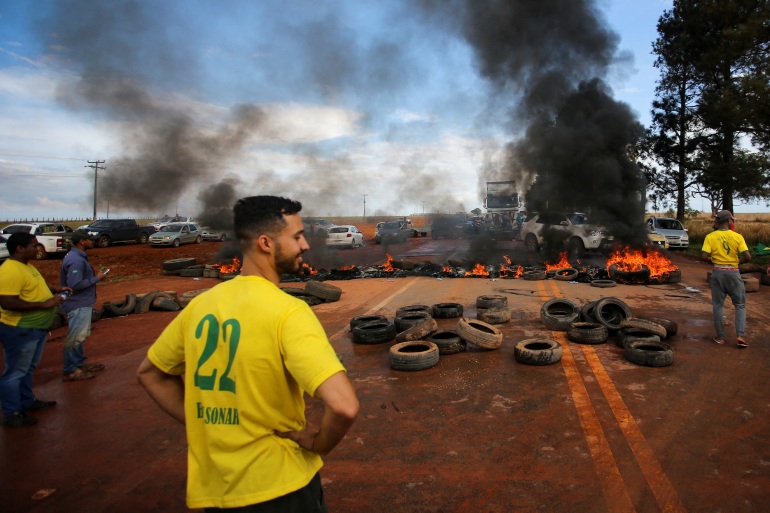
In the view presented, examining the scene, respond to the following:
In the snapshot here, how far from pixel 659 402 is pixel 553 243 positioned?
15.4 metres

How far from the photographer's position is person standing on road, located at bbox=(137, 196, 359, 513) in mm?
1580

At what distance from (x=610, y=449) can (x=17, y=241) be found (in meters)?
6.22

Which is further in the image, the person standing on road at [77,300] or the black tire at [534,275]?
the black tire at [534,275]

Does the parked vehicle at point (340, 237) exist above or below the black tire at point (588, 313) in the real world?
above

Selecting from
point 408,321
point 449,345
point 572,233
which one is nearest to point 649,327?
point 449,345

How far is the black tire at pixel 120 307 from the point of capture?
34.3ft

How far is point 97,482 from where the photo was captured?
3.64 meters

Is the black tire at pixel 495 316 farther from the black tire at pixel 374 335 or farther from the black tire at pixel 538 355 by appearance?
the black tire at pixel 538 355

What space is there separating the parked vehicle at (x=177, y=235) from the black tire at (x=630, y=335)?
92.9 feet

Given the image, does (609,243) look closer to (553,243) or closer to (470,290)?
(553,243)

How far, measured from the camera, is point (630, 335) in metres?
6.96

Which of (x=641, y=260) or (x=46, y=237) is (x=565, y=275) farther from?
(x=46, y=237)

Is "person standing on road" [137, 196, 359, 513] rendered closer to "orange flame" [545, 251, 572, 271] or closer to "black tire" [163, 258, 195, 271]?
"orange flame" [545, 251, 572, 271]

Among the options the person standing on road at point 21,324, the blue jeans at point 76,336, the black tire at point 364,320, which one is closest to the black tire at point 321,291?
the black tire at point 364,320
